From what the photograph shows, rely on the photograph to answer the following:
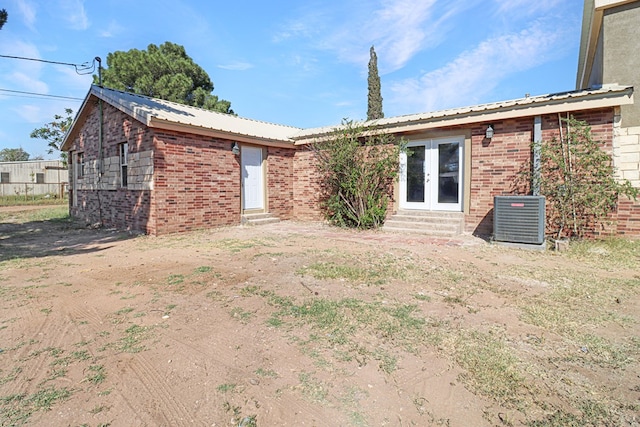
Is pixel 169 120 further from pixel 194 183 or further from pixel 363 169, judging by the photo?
pixel 363 169

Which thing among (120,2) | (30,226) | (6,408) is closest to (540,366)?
(6,408)

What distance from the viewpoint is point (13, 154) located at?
51.9m

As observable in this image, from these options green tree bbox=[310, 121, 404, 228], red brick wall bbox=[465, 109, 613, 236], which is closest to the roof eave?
green tree bbox=[310, 121, 404, 228]

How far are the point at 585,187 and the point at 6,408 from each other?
8782mm

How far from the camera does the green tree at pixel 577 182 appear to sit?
641cm

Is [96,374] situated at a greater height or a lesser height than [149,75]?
lesser

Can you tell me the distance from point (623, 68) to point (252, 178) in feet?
32.9

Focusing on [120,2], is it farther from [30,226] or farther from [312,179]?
[312,179]

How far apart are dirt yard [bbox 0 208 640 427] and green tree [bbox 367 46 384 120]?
23352 mm

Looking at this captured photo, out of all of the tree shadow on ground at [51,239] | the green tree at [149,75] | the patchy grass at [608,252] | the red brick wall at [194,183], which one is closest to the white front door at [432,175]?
the patchy grass at [608,252]

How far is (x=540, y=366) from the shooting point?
2348 mm

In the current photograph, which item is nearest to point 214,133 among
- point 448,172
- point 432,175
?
point 432,175

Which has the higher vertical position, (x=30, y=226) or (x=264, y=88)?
(x=264, y=88)

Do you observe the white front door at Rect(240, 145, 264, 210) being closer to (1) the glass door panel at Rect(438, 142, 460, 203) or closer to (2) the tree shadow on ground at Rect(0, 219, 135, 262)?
(2) the tree shadow on ground at Rect(0, 219, 135, 262)
